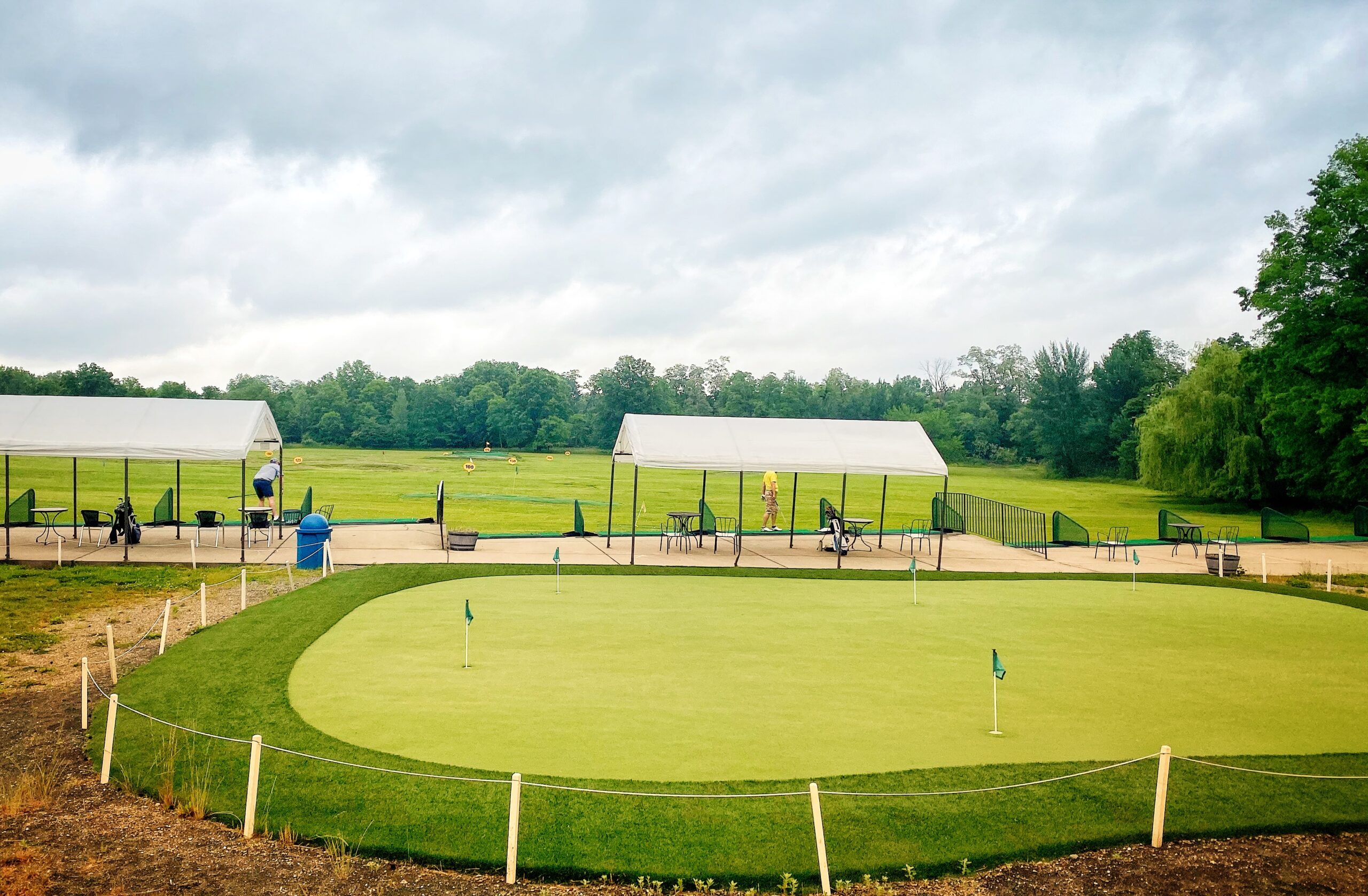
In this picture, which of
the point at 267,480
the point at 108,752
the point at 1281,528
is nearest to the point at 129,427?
the point at 267,480

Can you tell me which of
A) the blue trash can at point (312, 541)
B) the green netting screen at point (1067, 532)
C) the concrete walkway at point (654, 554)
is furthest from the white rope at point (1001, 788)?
the green netting screen at point (1067, 532)

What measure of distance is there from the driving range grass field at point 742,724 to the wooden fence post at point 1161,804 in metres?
0.11

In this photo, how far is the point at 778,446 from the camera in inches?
861

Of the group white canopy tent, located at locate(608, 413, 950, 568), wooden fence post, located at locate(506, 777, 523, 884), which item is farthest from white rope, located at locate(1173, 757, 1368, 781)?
white canopy tent, located at locate(608, 413, 950, 568)

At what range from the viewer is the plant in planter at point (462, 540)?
72.1 ft

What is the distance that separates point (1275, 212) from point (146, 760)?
4774cm

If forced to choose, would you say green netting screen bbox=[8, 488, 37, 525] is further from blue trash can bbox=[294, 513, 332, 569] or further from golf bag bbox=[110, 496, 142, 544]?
blue trash can bbox=[294, 513, 332, 569]

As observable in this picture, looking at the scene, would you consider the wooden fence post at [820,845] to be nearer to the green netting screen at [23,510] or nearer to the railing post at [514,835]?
the railing post at [514,835]

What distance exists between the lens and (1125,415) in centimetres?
7962

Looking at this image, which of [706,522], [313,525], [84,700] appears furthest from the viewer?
[706,522]

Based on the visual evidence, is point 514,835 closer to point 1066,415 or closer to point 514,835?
point 514,835

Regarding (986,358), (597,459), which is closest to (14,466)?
(597,459)

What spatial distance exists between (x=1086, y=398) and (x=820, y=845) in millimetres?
87418

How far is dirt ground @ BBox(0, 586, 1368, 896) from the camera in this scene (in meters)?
6.14
